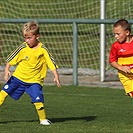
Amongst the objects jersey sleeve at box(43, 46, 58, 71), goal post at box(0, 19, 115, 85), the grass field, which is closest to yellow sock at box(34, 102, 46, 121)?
the grass field

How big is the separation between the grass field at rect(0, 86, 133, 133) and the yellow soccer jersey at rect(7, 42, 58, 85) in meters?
0.63

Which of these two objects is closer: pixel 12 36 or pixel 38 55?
pixel 38 55

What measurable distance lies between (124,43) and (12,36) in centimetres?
1000

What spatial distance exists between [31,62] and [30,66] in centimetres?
6

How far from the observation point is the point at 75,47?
49.1 ft

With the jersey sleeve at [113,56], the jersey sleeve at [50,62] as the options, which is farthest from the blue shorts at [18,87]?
the jersey sleeve at [113,56]

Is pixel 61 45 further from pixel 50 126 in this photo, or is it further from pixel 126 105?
pixel 50 126

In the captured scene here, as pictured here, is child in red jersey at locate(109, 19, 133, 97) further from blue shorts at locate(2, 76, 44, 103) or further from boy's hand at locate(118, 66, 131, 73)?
blue shorts at locate(2, 76, 44, 103)

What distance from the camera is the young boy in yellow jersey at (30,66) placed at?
29.6ft

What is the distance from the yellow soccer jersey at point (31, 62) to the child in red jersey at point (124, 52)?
0.83m

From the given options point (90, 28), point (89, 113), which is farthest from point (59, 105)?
point (90, 28)

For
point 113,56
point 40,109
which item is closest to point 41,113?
point 40,109

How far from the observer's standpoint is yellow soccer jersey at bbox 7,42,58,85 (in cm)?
910

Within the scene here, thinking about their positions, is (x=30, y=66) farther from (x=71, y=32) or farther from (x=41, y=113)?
(x=71, y=32)
